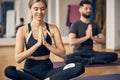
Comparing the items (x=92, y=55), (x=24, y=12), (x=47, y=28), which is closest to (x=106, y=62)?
(x=92, y=55)

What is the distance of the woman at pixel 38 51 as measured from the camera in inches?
84.6

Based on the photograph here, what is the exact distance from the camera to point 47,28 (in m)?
2.30

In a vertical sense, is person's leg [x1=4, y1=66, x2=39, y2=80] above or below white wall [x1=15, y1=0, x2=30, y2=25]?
below

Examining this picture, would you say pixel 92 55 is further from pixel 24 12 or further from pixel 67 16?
pixel 67 16

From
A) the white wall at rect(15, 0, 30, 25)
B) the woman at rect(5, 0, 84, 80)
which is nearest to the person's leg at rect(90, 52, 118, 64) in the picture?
the woman at rect(5, 0, 84, 80)

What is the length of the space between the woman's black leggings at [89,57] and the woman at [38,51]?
5.00 ft

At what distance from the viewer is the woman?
7.05 ft

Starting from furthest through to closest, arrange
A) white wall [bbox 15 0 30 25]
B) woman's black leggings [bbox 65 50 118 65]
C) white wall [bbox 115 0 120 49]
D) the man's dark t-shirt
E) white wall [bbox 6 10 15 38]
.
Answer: white wall [bbox 15 0 30 25], white wall [bbox 6 10 15 38], white wall [bbox 115 0 120 49], woman's black leggings [bbox 65 50 118 65], the man's dark t-shirt

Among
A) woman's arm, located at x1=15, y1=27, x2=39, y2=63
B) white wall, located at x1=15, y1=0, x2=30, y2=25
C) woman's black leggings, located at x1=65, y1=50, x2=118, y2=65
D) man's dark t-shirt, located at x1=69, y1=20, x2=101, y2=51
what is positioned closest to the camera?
woman's arm, located at x1=15, y1=27, x2=39, y2=63

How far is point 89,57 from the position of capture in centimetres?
386

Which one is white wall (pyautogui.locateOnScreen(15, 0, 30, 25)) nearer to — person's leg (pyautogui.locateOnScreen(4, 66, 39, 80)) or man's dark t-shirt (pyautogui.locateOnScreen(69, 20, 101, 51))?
man's dark t-shirt (pyautogui.locateOnScreen(69, 20, 101, 51))

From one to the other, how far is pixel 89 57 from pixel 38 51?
1.75 meters

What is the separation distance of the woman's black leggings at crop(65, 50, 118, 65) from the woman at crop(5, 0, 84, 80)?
152cm

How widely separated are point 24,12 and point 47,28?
4.50 metres
